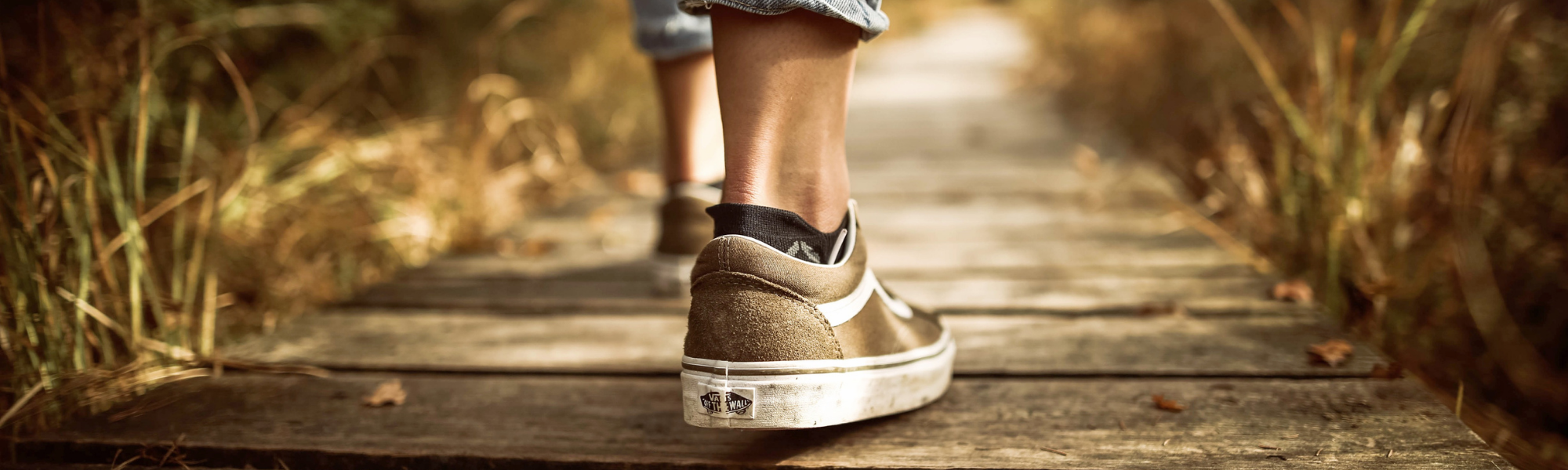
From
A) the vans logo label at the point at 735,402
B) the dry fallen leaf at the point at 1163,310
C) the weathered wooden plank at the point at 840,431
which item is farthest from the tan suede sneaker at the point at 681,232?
the dry fallen leaf at the point at 1163,310

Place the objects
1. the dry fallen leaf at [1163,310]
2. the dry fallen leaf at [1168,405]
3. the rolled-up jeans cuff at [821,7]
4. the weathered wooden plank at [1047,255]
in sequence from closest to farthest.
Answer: the rolled-up jeans cuff at [821,7] < the dry fallen leaf at [1168,405] < the dry fallen leaf at [1163,310] < the weathered wooden plank at [1047,255]

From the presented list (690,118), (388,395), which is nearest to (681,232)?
(690,118)

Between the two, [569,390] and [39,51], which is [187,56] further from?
[569,390]

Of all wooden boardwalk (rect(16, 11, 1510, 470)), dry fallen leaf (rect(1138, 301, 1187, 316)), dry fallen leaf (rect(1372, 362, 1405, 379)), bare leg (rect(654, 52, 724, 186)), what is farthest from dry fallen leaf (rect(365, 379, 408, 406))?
dry fallen leaf (rect(1372, 362, 1405, 379))

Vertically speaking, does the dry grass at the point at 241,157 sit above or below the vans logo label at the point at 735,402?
above

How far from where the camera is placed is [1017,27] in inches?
464

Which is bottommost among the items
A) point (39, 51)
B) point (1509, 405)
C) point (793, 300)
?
point (1509, 405)

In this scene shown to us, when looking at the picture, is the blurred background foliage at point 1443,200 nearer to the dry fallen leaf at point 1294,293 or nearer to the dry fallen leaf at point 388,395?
the dry fallen leaf at point 1294,293

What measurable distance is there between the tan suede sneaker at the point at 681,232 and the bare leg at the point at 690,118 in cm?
4

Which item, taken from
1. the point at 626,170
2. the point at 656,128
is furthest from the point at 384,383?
the point at 656,128

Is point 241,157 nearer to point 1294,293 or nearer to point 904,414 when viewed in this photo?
point 904,414

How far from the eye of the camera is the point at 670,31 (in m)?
1.42

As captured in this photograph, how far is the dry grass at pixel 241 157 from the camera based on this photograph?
1.01 m

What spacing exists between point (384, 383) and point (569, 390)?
261 millimetres
